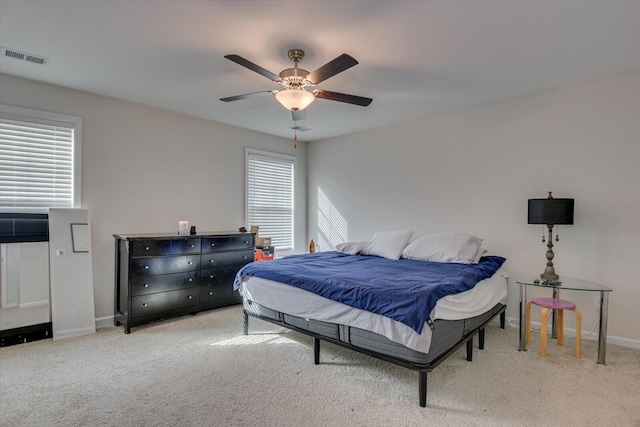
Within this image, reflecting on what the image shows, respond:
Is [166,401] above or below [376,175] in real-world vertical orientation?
below

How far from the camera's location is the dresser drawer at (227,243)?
4.19m

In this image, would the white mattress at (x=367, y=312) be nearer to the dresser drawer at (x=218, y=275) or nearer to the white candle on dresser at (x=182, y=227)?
the dresser drawer at (x=218, y=275)

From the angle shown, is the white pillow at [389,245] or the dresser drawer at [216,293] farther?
the dresser drawer at [216,293]

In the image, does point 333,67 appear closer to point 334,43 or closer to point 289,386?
point 334,43

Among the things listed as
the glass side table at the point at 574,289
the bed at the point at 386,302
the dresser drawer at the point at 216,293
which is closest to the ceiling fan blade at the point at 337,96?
the bed at the point at 386,302

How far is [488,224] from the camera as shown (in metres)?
4.04

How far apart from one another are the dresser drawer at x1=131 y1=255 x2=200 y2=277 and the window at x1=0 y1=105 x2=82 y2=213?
97cm

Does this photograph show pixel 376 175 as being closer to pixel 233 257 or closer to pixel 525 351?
pixel 233 257

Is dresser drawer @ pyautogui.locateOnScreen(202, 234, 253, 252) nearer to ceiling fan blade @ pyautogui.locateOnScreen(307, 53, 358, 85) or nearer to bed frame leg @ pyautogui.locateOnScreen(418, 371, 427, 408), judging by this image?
ceiling fan blade @ pyautogui.locateOnScreen(307, 53, 358, 85)

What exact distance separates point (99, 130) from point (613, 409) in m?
5.19

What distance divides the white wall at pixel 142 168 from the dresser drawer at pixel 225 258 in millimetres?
657

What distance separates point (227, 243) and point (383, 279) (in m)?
2.42

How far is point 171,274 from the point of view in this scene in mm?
3883

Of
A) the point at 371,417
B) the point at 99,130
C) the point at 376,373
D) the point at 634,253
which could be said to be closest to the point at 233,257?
the point at 99,130
